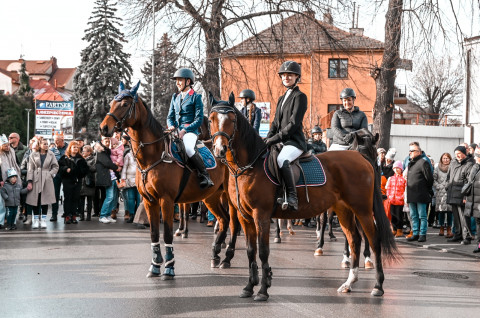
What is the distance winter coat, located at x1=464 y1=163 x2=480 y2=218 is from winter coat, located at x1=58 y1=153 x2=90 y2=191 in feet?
32.6

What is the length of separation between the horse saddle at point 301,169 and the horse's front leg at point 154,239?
7.34 feet

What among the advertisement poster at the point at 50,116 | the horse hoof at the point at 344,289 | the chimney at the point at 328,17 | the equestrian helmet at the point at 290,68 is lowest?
the horse hoof at the point at 344,289

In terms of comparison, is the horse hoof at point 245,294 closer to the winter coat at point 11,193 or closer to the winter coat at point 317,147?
the winter coat at point 317,147

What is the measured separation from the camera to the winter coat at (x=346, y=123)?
10.1 metres

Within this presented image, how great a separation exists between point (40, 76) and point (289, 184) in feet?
414

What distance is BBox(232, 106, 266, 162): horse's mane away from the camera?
23.8 feet

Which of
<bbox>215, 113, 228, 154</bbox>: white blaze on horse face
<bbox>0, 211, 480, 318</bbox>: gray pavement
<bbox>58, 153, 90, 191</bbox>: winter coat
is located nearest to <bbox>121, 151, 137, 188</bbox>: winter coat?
<bbox>58, 153, 90, 191</bbox>: winter coat

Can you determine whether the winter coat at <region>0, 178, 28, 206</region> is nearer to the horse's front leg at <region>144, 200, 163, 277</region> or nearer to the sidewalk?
the horse's front leg at <region>144, 200, 163, 277</region>

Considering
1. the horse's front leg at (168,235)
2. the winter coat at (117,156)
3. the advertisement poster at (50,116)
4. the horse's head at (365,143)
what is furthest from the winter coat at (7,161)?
the advertisement poster at (50,116)

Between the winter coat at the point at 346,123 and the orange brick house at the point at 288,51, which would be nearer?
the winter coat at the point at 346,123

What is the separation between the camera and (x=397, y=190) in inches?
589

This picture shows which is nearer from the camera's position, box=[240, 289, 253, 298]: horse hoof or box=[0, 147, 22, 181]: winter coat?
box=[240, 289, 253, 298]: horse hoof

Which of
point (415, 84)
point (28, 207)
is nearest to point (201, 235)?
point (28, 207)

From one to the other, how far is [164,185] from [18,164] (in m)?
9.17
